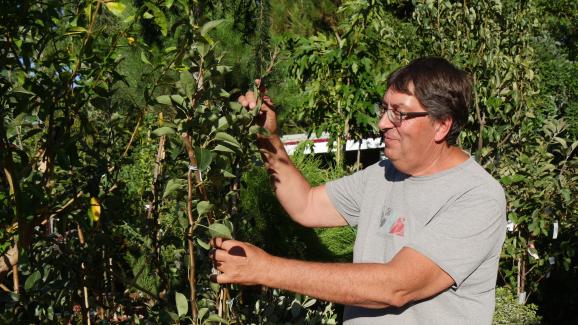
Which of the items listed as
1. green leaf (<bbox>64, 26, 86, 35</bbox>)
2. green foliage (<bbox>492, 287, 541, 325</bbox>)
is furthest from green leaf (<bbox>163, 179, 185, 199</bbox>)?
green foliage (<bbox>492, 287, 541, 325</bbox>)

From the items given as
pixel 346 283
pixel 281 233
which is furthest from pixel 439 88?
pixel 281 233

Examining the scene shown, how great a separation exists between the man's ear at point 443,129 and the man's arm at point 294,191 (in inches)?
21.2

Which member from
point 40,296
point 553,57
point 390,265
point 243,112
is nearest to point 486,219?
point 390,265

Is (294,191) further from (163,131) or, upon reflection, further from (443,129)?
(163,131)

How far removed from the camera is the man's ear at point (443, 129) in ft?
6.39

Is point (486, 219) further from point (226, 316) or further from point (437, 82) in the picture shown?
point (226, 316)

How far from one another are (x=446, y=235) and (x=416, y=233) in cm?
14

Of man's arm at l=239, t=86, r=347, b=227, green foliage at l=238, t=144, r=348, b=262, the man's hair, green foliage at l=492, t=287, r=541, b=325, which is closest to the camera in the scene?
the man's hair

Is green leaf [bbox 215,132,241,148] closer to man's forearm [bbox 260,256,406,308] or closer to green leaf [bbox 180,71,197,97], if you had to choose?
green leaf [bbox 180,71,197,97]

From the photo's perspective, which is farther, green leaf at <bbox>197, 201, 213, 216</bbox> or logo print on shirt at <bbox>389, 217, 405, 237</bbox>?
logo print on shirt at <bbox>389, 217, 405, 237</bbox>

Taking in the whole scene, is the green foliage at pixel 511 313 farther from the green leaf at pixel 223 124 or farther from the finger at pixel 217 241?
the green leaf at pixel 223 124

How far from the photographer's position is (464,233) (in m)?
1.76

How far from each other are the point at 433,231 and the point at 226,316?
2.09 ft

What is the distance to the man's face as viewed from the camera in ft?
6.30
